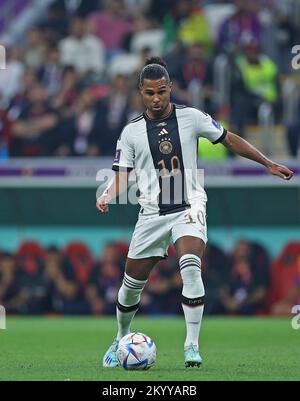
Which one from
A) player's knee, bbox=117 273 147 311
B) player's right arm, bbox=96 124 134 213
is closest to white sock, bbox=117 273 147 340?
player's knee, bbox=117 273 147 311

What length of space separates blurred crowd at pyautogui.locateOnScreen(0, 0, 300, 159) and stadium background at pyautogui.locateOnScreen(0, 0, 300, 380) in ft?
0.09

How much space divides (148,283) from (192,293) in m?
10.1

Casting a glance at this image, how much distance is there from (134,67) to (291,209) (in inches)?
164

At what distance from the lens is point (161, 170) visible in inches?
403

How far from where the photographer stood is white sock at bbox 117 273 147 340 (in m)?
10.3

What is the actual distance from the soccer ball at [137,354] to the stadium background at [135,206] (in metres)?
9.95

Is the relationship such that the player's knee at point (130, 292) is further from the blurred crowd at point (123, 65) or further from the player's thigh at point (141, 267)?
the blurred crowd at point (123, 65)

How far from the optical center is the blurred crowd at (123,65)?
2025 centimetres

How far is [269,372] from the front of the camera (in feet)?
30.9

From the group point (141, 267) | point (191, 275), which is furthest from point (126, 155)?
point (191, 275)

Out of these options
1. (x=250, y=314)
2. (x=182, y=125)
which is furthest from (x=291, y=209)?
(x=182, y=125)

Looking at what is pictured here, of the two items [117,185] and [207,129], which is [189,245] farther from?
[207,129]
